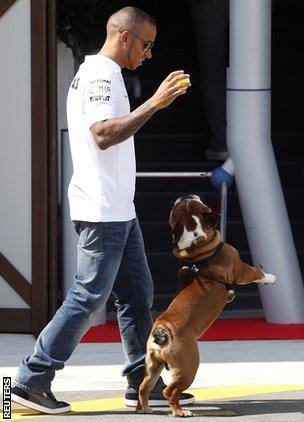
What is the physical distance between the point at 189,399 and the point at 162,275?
3.55 meters

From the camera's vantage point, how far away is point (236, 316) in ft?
31.1

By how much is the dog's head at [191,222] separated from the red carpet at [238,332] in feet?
6.89

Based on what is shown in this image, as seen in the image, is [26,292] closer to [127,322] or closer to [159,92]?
[127,322]

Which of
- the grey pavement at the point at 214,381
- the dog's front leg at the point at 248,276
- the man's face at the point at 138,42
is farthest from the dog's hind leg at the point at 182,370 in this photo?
the man's face at the point at 138,42

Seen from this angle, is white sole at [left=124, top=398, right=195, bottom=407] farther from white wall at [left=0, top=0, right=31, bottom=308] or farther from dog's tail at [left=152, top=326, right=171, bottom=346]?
white wall at [left=0, top=0, right=31, bottom=308]

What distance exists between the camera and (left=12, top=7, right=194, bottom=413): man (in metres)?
6.36

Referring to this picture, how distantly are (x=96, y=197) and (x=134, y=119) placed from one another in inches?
17.9

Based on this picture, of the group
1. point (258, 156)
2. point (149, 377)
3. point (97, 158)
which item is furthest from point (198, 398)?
point (258, 156)

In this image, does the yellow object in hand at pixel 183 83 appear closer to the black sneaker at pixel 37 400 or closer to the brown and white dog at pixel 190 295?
the brown and white dog at pixel 190 295

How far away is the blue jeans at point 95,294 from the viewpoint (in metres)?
6.44

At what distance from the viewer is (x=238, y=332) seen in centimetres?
884

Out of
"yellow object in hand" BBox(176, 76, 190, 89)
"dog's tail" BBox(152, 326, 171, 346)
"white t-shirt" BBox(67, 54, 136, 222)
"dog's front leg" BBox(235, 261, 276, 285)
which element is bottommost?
"dog's tail" BBox(152, 326, 171, 346)

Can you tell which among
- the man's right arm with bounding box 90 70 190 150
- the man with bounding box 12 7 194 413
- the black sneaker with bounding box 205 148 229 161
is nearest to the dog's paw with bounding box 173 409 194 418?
the man with bounding box 12 7 194 413

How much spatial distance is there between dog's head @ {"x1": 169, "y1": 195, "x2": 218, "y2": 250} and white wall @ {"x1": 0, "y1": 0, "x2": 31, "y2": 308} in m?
2.25
